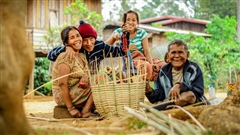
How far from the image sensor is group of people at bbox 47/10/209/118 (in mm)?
5234

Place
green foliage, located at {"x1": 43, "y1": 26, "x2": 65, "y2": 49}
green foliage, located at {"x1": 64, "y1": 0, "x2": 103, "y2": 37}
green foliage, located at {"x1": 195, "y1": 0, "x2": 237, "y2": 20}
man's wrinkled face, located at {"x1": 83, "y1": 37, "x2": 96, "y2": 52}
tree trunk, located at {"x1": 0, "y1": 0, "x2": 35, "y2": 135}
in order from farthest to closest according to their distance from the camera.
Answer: green foliage, located at {"x1": 195, "y1": 0, "x2": 237, "y2": 20} → green foliage, located at {"x1": 64, "y1": 0, "x2": 103, "y2": 37} → green foliage, located at {"x1": 43, "y1": 26, "x2": 65, "y2": 49} → man's wrinkled face, located at {"x1": 83, "y1": 37, "x2": 96, "y2": 52} → tree trunk, located at {"x1": 0, "y1": 0, "x2": 35, "y2": 135}

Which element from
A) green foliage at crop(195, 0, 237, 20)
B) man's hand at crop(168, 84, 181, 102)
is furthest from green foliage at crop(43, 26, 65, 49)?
green foliage at crop(195, 0, 237, 20)

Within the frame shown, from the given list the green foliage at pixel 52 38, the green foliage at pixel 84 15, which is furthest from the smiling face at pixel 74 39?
the green foliage at pixel 84 15

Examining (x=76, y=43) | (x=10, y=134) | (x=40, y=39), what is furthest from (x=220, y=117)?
(x=40, y=39)

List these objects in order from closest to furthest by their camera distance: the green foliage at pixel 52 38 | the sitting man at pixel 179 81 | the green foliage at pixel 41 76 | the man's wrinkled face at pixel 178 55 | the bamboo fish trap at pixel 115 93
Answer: the bamboo fish trap at pixel 115 93
the sitting man at pixel 179 81
the man's wrinkled face at pixel 178 55
the green foliage at pixel 52 38
the green foliage at pixel 41 76

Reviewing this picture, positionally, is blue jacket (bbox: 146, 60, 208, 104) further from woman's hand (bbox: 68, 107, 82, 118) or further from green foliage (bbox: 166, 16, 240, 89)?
green foliage (bbox: 166, 16, 240, 89)

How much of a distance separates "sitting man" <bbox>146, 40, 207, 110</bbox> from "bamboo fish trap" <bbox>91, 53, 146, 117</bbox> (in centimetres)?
39

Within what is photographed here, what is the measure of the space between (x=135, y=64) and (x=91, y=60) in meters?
0.58

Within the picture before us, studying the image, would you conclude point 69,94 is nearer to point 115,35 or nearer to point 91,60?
point 91,60

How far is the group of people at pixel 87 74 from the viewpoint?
5.23 metres

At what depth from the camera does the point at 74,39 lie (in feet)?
17.9

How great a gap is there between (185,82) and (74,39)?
1423 millimetres

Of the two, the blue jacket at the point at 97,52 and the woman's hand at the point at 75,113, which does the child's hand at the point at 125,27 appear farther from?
the woman's hand at the point at 75,113

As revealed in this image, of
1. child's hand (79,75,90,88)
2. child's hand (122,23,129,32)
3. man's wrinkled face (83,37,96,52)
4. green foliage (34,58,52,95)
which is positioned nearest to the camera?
child's hand (79,75,90,88)
